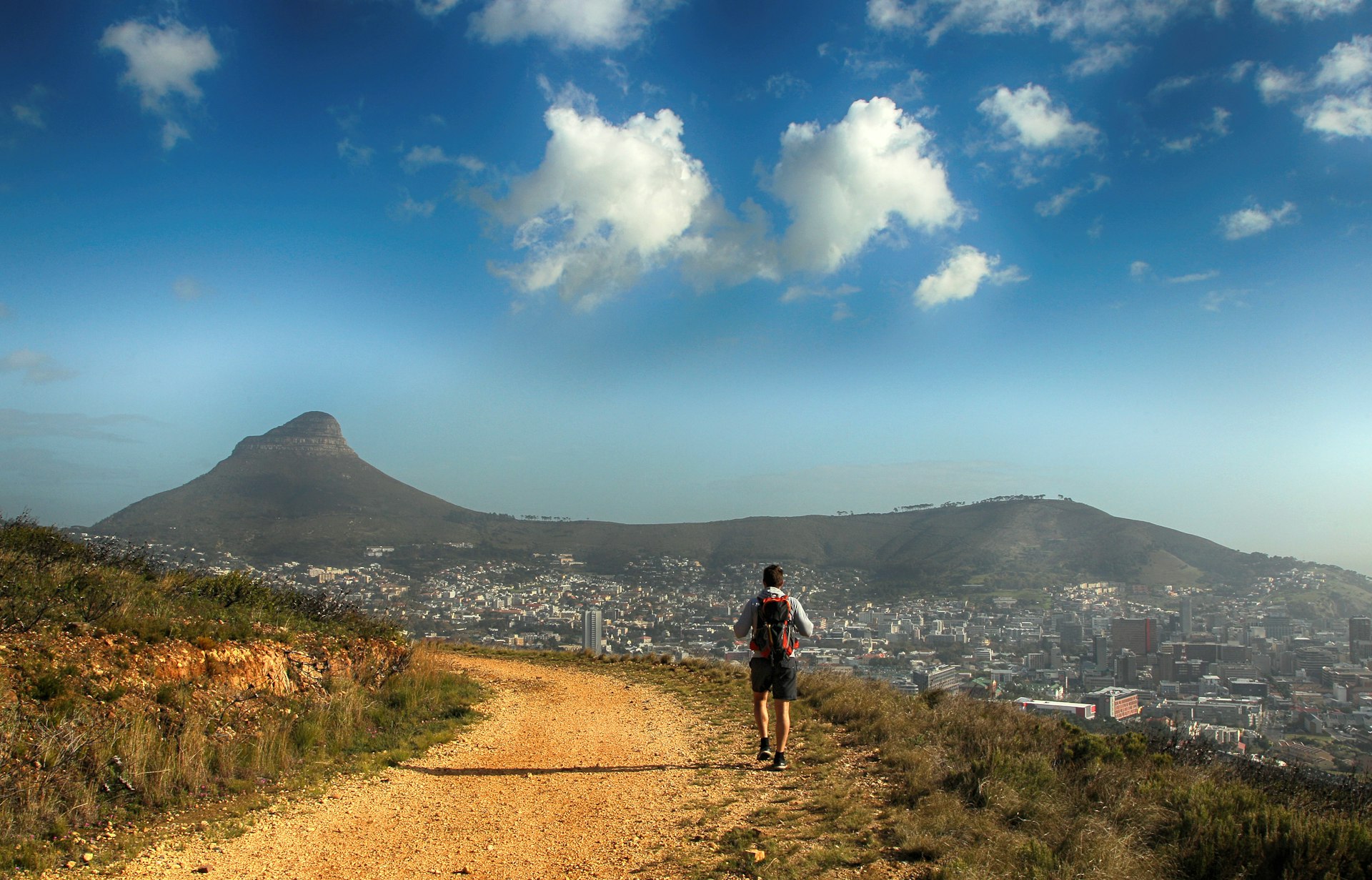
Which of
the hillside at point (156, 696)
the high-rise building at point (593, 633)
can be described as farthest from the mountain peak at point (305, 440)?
the hillside at point (156, 696)

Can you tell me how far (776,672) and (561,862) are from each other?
10.1ft

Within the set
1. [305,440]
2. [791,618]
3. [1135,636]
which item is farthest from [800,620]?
[305,440]

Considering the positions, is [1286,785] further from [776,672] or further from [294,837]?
[294,837]

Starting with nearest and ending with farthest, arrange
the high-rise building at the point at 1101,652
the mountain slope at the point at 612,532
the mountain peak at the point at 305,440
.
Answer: the high-rise building at the point at 1101,652
the mountain slope at the point at 612,532
the mountain peak at the point at 305,440

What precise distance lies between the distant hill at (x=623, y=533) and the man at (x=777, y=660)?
135ft

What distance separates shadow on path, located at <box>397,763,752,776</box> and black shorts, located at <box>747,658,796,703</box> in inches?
37.7

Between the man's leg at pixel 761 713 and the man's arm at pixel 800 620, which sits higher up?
the man's arm at pixel 800 620

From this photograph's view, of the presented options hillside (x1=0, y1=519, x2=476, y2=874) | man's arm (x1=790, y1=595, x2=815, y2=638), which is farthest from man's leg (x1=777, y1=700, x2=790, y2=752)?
hillside (x1=0, y1=519, x2=476, y2=874)

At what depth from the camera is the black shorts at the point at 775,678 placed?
7.57 m

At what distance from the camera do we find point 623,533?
69.8m

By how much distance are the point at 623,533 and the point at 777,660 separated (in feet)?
206

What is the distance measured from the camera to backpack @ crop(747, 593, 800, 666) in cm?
758

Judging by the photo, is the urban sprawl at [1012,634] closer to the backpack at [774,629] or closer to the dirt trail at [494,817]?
the backpack at [774,629]

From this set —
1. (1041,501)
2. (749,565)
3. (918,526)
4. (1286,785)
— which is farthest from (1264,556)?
(1286,785)
